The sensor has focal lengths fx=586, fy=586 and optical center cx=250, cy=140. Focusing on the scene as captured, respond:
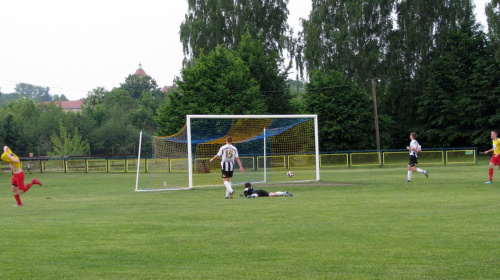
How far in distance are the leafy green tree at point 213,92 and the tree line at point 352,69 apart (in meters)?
0.09

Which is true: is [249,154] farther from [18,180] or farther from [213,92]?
[18,180]

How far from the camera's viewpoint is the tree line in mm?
48781

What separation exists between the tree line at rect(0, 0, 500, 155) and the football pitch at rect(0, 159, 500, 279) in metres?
34.8

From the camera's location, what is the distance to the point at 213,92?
48.2 m

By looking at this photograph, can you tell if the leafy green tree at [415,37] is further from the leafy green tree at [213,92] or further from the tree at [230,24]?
the leafy green tree at [213,92]

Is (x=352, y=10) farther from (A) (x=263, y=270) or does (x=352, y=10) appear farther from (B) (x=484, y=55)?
(A) (x=263, y=270)

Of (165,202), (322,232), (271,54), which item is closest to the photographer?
(322,232)

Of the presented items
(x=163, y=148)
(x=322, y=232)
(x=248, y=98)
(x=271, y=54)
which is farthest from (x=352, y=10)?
(x=322, y=232)

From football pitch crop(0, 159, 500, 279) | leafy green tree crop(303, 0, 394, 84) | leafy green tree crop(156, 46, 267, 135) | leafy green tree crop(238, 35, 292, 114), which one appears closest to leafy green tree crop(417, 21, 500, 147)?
leafy green tree crop(303, 0, 394, 84)

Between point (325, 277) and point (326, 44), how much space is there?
1815 inches

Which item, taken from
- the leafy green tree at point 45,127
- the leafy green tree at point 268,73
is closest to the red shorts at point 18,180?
the leafy green tree at point 268,73

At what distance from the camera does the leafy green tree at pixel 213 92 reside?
156ft

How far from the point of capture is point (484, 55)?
169 ft

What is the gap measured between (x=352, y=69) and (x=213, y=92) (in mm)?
12569
